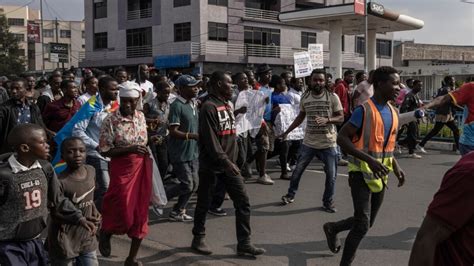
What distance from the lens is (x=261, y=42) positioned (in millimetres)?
41406

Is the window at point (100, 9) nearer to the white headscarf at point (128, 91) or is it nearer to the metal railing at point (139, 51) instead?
the metal railing at point (139, 51)

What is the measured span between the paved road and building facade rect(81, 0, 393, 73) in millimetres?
28788

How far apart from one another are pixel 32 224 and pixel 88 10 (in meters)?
44.2

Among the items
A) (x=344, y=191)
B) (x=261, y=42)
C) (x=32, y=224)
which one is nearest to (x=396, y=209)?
(x=344, y=191)

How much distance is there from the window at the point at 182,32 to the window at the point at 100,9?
8.12m

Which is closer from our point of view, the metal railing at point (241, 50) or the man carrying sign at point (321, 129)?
the man carrying sign at point (321, 129)

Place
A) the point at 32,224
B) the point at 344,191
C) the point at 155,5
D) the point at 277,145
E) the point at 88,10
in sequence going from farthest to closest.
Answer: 1. the point at 88,10
2. the point at 155,5
3. the point at 277,145
4. the point at 344,191
5. the point at 32,224

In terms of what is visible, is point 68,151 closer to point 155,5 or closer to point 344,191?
point 344,191

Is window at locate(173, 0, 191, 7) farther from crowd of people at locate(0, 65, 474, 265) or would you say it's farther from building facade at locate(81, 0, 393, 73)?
crowd of people at locate(0, 65, 474, 265)

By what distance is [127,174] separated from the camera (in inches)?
188

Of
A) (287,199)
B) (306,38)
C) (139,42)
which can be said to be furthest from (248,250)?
(306,38)

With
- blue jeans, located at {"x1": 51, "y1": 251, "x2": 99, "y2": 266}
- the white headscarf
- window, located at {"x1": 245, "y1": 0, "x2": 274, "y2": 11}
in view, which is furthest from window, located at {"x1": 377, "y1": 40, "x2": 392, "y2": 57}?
blue jeans, located at {"x1": 51, "y1": 251, "x2": 99, "y2": 266}

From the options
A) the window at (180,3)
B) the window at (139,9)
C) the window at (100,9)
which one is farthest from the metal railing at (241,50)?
the window at (100,9)

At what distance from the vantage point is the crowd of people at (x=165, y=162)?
Result: 3.28m
